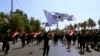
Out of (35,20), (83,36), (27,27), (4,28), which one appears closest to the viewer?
(83,36)

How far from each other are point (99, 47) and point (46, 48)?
46.1 ft

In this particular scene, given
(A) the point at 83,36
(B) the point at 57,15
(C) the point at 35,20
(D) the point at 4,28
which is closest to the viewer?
(A) the point at 83,36

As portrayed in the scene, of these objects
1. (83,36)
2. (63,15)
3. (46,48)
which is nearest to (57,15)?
(63,15)

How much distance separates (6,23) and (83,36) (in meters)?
53.1

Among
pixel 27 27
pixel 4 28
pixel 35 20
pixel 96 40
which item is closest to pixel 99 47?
pixel 96 40

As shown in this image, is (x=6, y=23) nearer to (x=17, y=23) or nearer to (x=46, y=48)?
(x=17, y=23)

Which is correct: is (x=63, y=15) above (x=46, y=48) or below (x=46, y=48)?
above

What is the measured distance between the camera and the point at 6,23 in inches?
3039

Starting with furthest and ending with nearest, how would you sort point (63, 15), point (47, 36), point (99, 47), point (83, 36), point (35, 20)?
point (35, 20), point (63, 15), point (99, 47), point (83, 36), point (47, 36)

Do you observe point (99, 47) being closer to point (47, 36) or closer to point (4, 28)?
point (47, 36)

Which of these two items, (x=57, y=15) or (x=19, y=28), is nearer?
(x=57, y=15)

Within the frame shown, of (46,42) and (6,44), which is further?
(6,44)

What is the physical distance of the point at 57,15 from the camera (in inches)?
1389

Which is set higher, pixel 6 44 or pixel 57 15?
pixel 57 15
